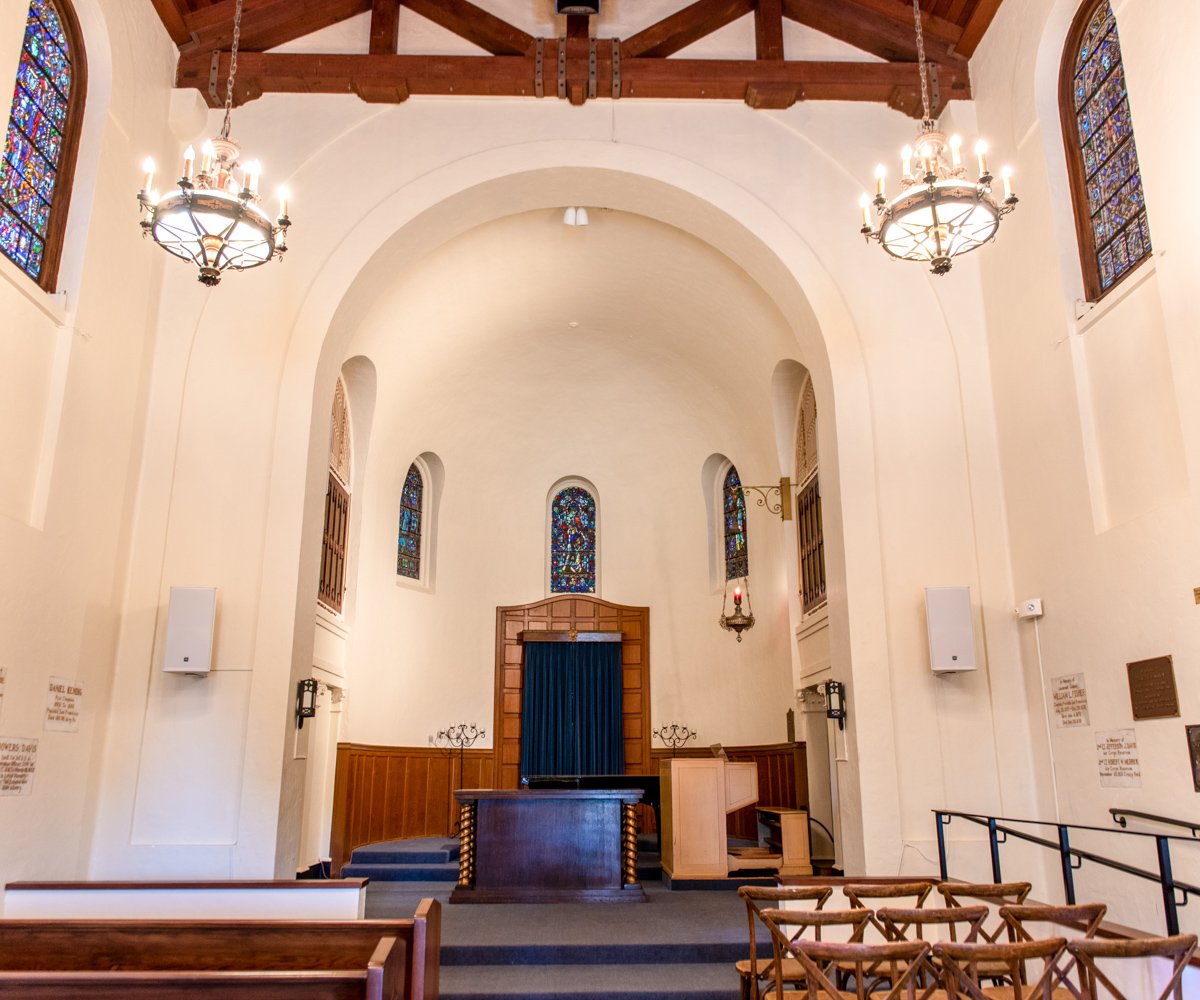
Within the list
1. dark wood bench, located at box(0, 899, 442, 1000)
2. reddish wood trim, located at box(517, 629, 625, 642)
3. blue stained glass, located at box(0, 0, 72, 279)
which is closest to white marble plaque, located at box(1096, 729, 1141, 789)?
dark wood bench, located at box(0, 899, 442, 1000)

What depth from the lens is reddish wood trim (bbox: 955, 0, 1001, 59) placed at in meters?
7.21

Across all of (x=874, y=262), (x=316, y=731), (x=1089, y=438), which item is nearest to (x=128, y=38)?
Answer: (x=874, y=262)

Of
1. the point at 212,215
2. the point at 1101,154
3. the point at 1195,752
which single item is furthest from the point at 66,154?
the point at 1195,752

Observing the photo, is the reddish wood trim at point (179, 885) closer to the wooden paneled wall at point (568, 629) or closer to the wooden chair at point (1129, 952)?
the wooden chair at point (1129, 952)

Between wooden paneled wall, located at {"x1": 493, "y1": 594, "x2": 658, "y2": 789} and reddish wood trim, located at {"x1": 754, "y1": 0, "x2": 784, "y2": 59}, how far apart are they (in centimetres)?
739

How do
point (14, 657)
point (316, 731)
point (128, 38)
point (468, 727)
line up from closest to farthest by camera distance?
point (14, 657) → point (128, 38) → point (316, 731) → point (468, 727)

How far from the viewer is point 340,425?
10297mm

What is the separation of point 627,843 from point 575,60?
633cm

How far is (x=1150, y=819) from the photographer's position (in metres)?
4.88

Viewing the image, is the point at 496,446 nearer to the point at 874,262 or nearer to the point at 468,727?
the point at 468,727

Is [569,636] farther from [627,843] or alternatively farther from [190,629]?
[190,629]

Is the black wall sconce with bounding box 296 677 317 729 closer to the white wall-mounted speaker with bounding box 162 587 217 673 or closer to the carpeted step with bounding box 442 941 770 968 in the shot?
the white wall-mounted speaker with bounding box 162 587 217 673

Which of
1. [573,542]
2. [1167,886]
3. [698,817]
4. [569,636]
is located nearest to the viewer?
[1167,886]

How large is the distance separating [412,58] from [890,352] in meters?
4.33
